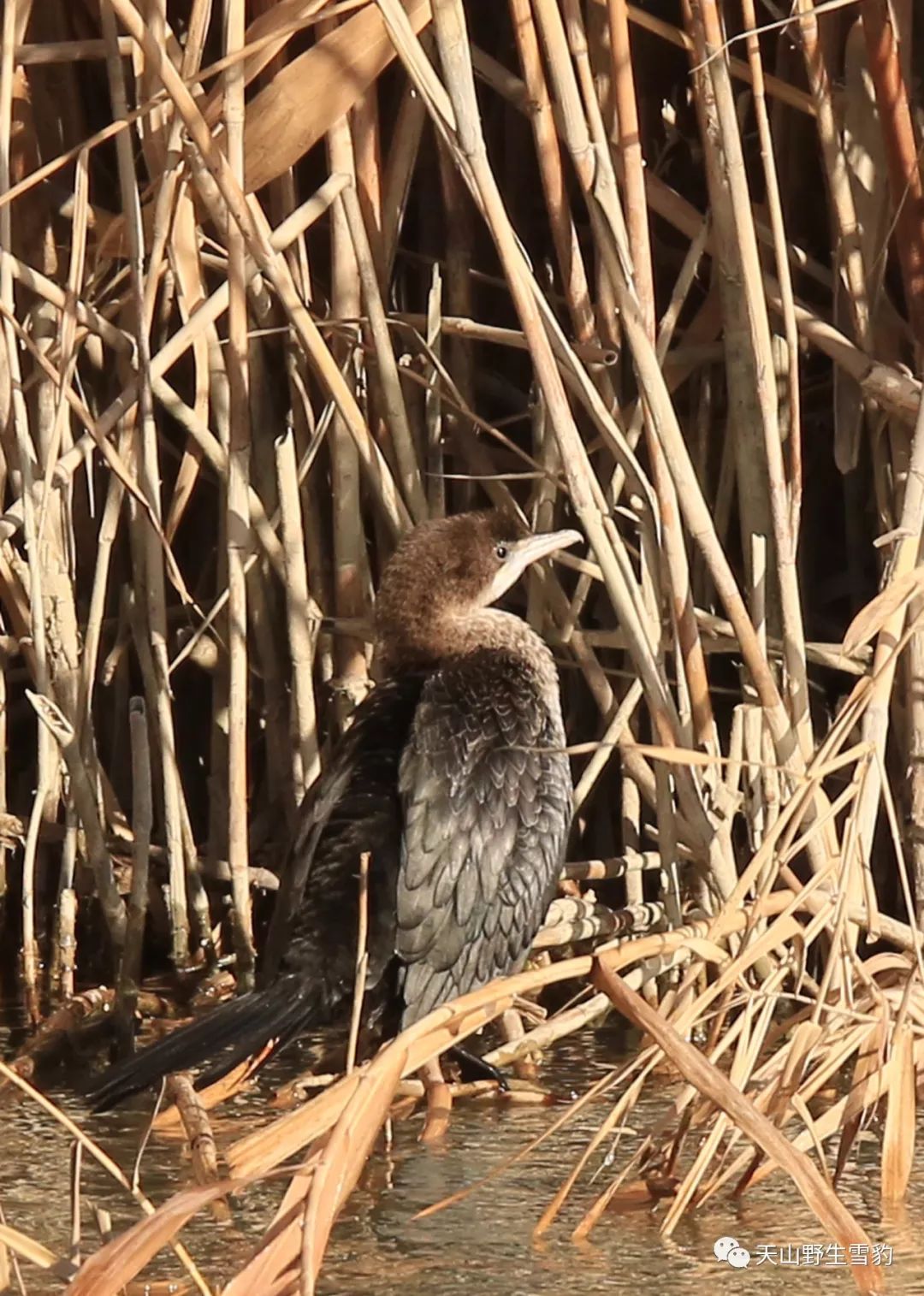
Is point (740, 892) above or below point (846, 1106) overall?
above

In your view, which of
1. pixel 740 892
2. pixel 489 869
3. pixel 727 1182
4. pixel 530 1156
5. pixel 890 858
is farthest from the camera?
pixel 890 858

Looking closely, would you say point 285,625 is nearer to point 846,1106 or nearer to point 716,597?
point 716,597

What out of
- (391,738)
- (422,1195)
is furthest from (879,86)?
(422,1195)

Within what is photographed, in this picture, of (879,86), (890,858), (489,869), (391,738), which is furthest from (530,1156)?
(879,86)

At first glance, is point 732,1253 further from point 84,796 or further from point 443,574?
point 84,796

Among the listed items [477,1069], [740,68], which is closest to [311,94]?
[740,68]

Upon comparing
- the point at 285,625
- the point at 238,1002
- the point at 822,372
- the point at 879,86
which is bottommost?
the point at 238,1002

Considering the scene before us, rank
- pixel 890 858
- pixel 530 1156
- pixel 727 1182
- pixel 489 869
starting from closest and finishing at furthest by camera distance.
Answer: pixel 727 1182
pixel 530 1156
pixel 489 869
pixel 890 858

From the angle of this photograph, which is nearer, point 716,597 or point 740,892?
point 740,892
